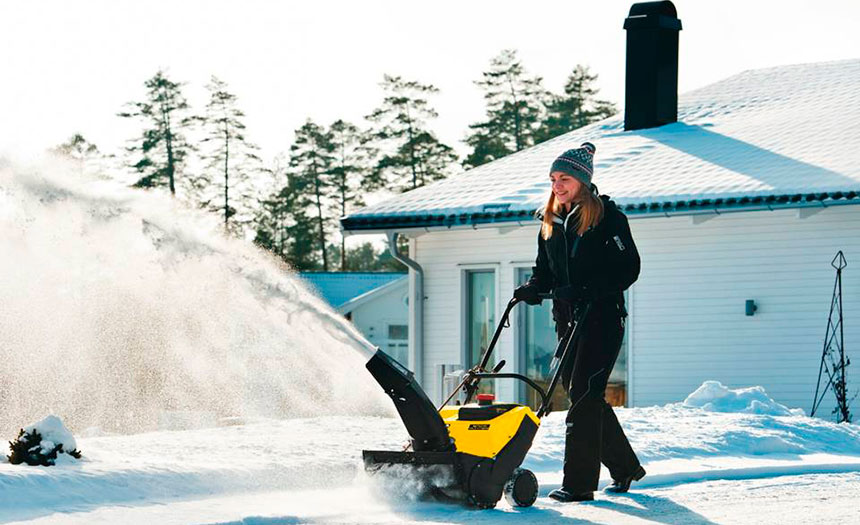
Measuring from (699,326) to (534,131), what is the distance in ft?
130

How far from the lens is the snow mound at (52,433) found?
25.4 feet

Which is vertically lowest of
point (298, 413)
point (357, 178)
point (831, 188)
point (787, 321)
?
point (298, 413)

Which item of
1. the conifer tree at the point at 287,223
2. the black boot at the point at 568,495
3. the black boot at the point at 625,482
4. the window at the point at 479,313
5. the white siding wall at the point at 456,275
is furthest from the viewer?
the conifer tree at the point at 287,223

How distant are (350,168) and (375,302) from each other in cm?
614

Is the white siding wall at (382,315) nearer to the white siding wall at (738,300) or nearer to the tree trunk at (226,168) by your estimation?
the tree trunk at (226,168)

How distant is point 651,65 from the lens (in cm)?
2050

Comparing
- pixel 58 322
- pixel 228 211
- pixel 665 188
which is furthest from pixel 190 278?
pixel 228 211

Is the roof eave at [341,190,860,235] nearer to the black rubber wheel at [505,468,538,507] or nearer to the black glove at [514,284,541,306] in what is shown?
the black glove at [514,284,541,306]

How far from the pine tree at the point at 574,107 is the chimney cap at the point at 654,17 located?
33.8 meters

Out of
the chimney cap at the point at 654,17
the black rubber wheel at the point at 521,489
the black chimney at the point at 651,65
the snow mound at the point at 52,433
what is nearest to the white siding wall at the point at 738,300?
the black chimney at the point at 651,65

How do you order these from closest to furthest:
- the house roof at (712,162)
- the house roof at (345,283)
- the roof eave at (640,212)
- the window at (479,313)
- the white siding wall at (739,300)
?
the roof eave at (640,212) < the house roof at (712,162) < the white siding wall at (739,300) < the window at (479,313) < the house roof at (345,283)

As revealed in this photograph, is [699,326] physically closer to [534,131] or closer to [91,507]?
[91,507]

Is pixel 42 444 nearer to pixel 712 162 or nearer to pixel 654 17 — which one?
pixel 712 162

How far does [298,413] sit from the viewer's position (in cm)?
A: 1636
